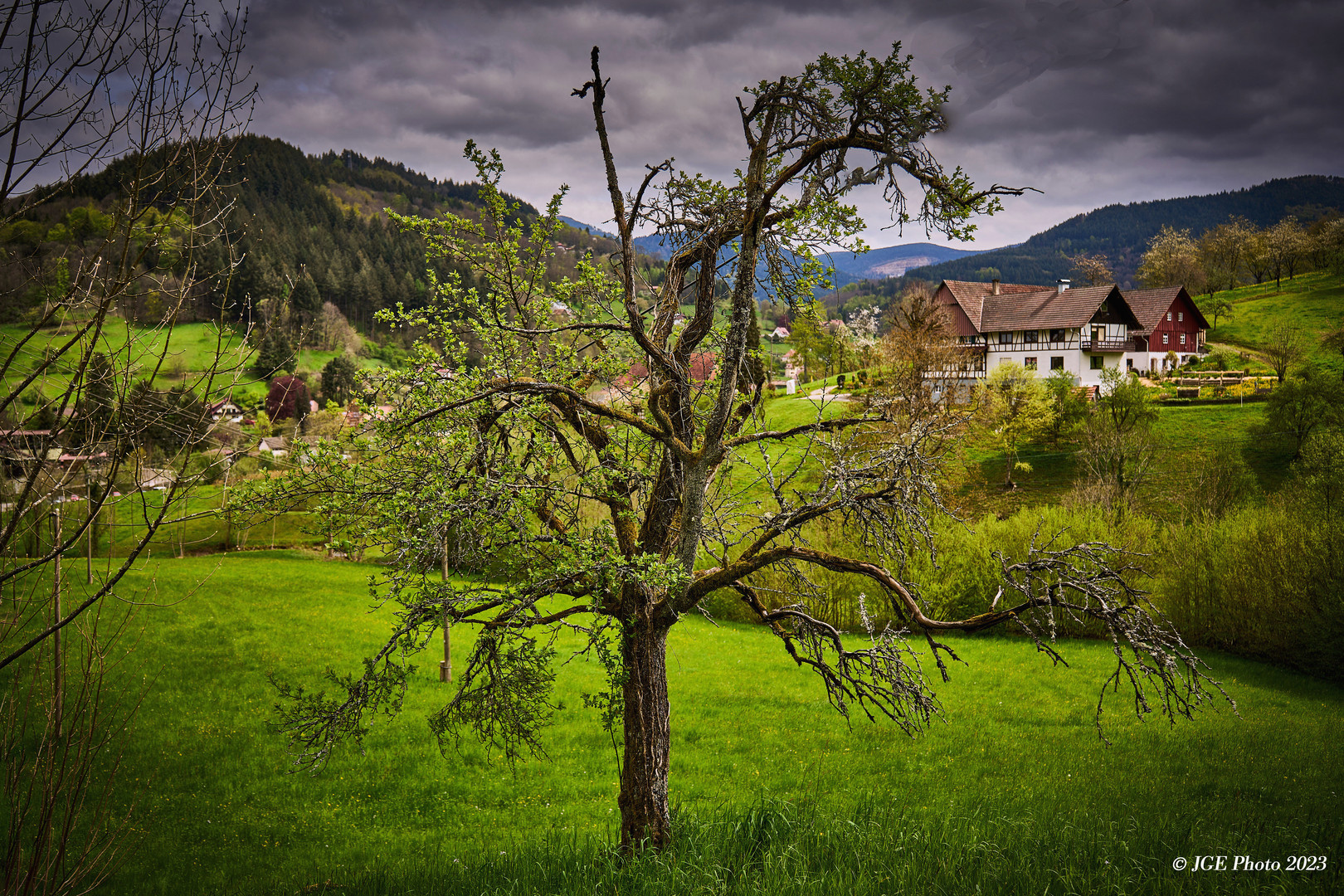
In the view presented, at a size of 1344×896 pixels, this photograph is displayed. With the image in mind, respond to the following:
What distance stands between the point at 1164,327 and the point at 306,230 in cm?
9888

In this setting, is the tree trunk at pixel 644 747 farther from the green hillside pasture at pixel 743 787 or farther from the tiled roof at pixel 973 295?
the tiled roof at pixel 973 295

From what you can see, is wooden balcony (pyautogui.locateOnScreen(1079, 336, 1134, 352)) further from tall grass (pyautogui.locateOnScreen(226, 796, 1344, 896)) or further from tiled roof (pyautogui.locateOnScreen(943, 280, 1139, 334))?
tall grass (pyautogui.locateOnScreen(226, 796, 1344, 896))

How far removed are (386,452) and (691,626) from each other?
20.0 m

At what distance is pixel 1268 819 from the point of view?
8180mm

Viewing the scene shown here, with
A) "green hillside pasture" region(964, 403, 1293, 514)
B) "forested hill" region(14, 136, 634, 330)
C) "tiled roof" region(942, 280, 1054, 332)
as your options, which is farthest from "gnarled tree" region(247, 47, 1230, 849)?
"tiled roof" region(942, 280, 1054, 332)

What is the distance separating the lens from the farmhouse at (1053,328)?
49.9 meters

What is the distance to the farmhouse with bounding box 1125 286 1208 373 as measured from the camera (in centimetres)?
5159

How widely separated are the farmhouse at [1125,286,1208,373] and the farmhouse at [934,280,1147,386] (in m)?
1.03

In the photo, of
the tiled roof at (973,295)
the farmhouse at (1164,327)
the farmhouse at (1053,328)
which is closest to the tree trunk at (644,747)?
the farmhouse at (1053,328)

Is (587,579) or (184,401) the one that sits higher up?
(184,401)

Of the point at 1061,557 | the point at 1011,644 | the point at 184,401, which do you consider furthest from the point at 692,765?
the point at 1011,644

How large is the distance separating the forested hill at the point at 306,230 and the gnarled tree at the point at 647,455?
1236mm

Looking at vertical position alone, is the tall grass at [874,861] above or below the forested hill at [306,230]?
below

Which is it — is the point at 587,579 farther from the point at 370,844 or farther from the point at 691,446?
the point at 370,844
